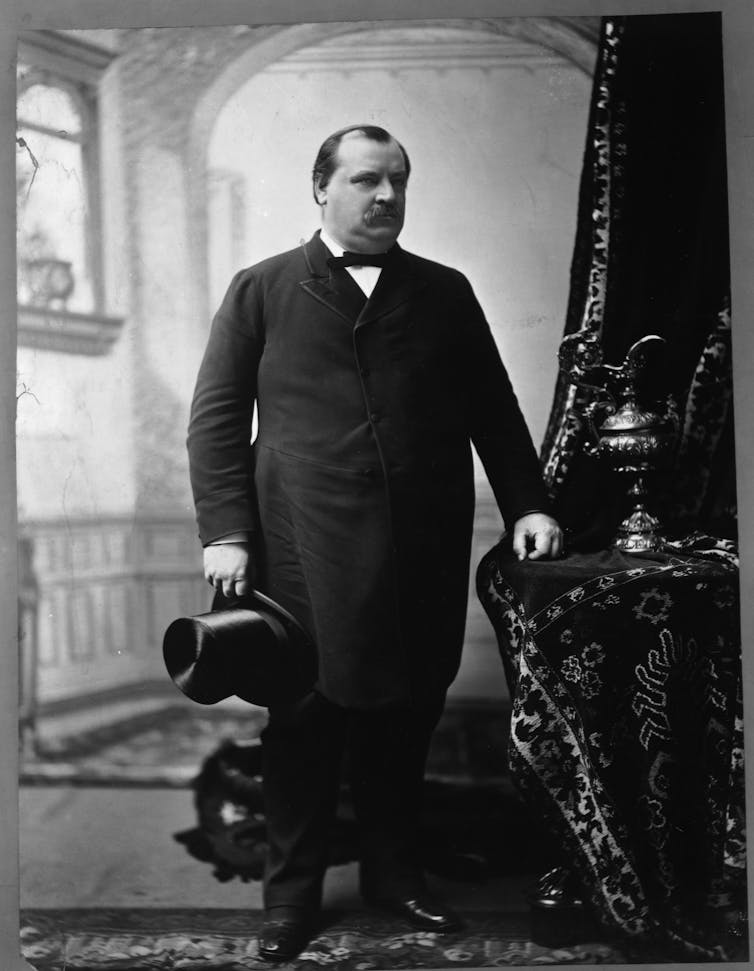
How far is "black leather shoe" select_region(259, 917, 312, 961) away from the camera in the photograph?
1.78 metres

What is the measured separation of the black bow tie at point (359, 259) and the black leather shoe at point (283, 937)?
1.27m

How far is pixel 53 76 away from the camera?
190 centimetres

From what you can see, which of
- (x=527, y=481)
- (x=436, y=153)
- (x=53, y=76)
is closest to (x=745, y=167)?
(x=436, y=153)

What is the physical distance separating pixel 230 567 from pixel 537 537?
0.60m

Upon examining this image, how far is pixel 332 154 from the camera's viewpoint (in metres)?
1.85

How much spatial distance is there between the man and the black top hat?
0.03m

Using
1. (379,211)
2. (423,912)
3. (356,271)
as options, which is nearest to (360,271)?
(356,271)

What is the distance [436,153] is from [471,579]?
0.84 m

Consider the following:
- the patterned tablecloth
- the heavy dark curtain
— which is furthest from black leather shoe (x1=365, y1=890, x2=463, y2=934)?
the heavy dark curtain

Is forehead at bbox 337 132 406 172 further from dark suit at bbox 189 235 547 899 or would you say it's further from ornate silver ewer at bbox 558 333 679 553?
ornate silver ewer at bbox 558 333 679 553

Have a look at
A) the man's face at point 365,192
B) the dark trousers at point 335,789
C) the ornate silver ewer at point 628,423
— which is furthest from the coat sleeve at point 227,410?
the ornate silver ewer at point 628,423

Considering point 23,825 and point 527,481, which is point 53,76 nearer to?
point 527,481

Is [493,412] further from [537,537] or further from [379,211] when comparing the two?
[379,211]

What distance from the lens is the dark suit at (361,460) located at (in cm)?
182
